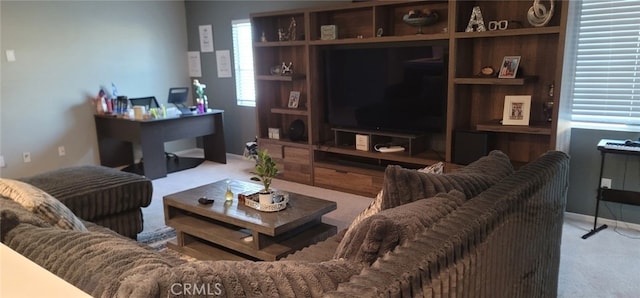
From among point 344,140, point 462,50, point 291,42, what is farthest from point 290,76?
point 462,50

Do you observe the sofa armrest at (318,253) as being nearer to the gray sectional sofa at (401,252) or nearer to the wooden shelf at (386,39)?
the gray sectional sofa at (401,252)

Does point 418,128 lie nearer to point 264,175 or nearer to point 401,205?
point 264,175

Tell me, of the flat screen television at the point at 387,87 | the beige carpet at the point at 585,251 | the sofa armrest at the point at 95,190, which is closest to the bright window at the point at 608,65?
the beige carpet at the point at 585,251

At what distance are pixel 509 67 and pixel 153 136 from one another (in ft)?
11.8

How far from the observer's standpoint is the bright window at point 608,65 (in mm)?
3311

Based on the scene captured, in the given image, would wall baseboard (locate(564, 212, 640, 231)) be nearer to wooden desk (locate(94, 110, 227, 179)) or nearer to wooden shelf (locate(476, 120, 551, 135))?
wooden shelf (locate(476, 120, 551, 135))

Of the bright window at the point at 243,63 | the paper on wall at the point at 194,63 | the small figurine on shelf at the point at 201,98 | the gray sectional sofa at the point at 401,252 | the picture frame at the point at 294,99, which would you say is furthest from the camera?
the paper on wall at the point at 194,63

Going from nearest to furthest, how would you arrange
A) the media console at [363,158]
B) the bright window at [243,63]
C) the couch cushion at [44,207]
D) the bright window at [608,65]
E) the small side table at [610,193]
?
1. the couch cushion at [44,207]
2. the small side table at [610,193]
3. the bright window at [608,65]
4. the media console at [363,158]
5. the bright window at [243,63]

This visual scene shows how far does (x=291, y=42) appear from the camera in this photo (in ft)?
15.0

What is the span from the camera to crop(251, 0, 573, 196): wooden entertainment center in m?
3.48

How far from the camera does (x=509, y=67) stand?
139 inches

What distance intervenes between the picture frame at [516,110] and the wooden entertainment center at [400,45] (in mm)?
89

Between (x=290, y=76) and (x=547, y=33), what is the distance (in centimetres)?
241

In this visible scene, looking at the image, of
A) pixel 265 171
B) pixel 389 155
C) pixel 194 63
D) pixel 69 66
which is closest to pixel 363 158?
pixel 389 155
